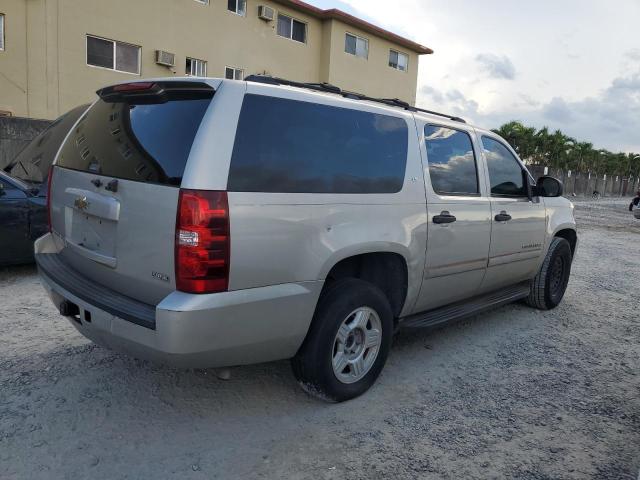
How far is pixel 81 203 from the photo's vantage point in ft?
10.5

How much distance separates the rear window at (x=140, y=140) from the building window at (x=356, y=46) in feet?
73.6

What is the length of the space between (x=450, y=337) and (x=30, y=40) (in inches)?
603

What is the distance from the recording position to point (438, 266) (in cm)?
398

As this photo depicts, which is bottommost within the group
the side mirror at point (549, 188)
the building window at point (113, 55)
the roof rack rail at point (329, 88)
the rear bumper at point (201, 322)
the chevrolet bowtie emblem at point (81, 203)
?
the rear bumper at point (201, 322)

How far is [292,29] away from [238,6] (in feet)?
10.2

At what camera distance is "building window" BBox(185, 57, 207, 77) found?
744 inches

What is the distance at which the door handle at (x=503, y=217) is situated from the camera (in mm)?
4616

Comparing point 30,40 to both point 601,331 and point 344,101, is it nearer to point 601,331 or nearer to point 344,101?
point 344,101

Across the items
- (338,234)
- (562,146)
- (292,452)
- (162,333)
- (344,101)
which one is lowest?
(292,452)

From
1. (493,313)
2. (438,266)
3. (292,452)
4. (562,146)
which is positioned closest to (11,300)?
(292,452)

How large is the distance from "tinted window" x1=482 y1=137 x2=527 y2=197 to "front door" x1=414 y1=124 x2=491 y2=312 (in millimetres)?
235

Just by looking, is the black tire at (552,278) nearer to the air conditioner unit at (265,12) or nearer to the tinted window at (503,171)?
the tinted window at (503,171)

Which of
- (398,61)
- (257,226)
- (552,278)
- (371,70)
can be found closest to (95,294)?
(257,226)

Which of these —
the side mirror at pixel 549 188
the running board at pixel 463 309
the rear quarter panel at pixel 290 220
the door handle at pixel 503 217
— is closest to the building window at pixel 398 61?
the side mirror at pixel 549 188
